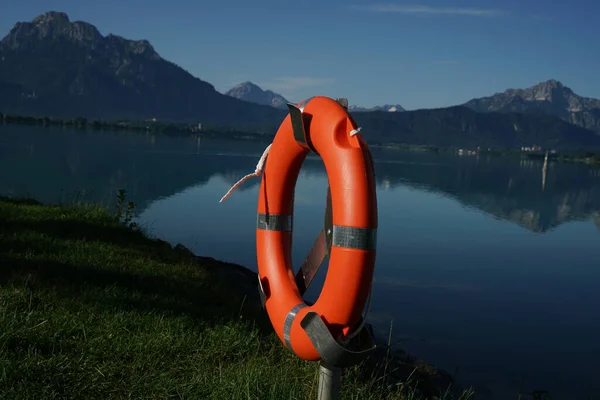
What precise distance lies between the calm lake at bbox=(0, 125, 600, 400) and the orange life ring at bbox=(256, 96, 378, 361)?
2599 mm

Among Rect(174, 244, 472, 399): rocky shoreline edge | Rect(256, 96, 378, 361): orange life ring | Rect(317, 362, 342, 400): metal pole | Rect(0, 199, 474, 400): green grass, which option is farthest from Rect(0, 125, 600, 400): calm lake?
Rect(317, 362, 342, 400): metal pole

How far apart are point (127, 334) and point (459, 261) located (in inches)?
408

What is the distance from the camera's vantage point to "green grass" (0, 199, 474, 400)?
2893mm

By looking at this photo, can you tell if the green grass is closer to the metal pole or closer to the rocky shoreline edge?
the metal pole

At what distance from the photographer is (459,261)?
12859mm

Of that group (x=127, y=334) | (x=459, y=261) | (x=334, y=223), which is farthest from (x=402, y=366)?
(x=459, y=261)

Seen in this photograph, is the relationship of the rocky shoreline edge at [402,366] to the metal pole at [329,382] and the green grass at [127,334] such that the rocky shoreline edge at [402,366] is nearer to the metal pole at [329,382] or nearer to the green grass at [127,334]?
the green grass at [127,334]

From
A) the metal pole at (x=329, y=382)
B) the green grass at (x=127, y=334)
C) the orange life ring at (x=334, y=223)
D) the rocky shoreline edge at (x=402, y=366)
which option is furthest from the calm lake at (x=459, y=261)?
the metal pole at (x=329, y=382)

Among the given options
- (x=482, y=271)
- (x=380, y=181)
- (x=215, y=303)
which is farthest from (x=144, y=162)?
(x=215, y=303)

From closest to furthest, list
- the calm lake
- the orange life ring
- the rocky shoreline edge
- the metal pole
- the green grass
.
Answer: the orange life ring
the metal pole
the green grass
the rocky shoreline edge
the calm lake

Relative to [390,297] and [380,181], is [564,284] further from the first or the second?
[380,181]

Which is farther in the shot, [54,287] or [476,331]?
[476,331]

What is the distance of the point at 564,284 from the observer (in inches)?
468

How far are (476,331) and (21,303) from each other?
6475 mm
